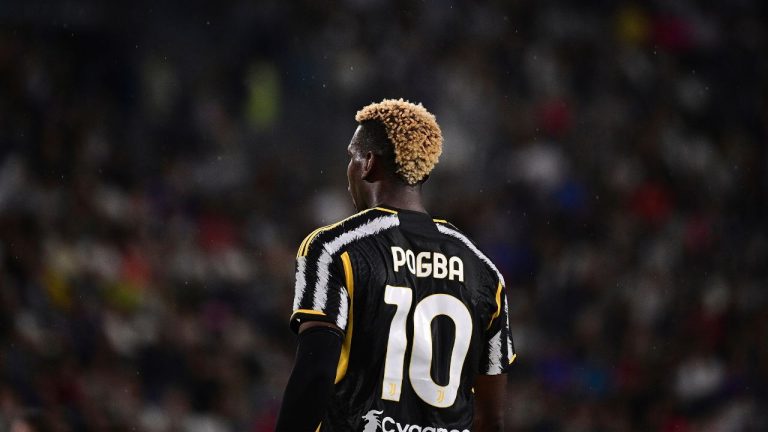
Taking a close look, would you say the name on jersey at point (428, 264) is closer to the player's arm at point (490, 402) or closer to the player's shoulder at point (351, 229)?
the player's shoulder at point (351, 229)

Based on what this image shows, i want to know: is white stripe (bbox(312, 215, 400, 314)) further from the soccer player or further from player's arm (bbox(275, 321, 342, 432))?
player's arm (bbox(275, 321, 342, 432))

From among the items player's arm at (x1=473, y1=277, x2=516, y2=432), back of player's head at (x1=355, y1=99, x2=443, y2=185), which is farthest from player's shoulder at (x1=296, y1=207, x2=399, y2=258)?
player's arm at (x1=473, y1=277, x2=516, y2=432)

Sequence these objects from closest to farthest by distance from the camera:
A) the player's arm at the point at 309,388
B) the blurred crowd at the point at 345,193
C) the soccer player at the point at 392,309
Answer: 1. the player's arm at the point at 309,388
2. the soccer player at the point at 392,309
3. the blurred crowd at the point at 345,193

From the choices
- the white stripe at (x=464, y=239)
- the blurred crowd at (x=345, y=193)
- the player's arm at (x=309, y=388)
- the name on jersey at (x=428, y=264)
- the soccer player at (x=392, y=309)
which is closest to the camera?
the player's arm at (x=309, y=388)

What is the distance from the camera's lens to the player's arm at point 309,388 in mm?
2812

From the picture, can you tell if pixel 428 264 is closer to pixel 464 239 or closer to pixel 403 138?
pixel 464 239

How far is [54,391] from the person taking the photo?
7496 millimetres

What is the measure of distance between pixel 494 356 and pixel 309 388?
2.20ft

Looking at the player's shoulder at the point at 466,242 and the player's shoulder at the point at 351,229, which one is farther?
the player's shoulder at the point at 466,242

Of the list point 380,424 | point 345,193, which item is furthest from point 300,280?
point 345,193

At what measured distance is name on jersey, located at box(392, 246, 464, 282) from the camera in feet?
10.1

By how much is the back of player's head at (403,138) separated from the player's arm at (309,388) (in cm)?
56

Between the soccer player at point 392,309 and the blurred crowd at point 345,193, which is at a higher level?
the blurred crowd at point 345,193

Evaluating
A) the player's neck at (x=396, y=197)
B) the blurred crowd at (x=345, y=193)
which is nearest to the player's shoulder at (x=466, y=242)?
the player's neck at (x=396, y=197)
